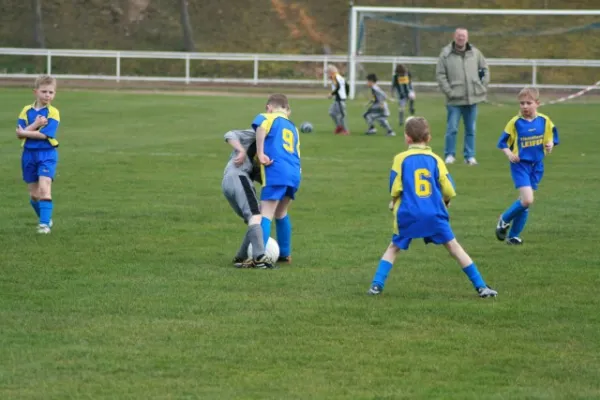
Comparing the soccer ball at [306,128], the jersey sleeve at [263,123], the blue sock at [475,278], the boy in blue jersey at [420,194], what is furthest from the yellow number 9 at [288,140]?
the soccer ball at [306,128]

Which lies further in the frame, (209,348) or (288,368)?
(209,348)

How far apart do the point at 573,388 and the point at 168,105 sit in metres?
30.2

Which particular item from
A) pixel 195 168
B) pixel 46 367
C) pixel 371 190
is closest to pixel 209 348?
pixel 46 367

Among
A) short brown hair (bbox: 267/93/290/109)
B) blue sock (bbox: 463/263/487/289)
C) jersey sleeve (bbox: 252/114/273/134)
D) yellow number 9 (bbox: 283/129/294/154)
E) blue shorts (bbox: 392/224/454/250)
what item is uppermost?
short brown hair (bbox: 267/93/290/109)

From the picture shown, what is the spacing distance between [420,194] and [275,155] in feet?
6.19

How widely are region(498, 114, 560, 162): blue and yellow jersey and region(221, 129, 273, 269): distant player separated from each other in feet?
9.37

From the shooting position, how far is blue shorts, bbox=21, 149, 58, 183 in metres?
12.3

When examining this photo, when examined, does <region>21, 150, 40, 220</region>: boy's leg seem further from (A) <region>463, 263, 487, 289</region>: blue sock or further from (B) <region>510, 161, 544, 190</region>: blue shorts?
(A) <region>463, 263, 487, 289</region>: blue sock

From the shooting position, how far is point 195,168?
19469 mm

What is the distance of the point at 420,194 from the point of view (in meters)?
8.94

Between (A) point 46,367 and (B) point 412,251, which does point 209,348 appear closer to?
(A) point 46,367

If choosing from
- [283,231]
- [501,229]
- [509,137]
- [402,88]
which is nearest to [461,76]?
[509,137]

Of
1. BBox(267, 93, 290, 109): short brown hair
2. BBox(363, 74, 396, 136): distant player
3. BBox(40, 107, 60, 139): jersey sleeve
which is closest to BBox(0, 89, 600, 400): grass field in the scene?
BBox(40, 107, 60, 139): jersey sleeve

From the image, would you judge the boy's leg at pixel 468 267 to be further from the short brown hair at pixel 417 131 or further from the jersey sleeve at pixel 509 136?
the jersey sleeve at pixel 509 136
